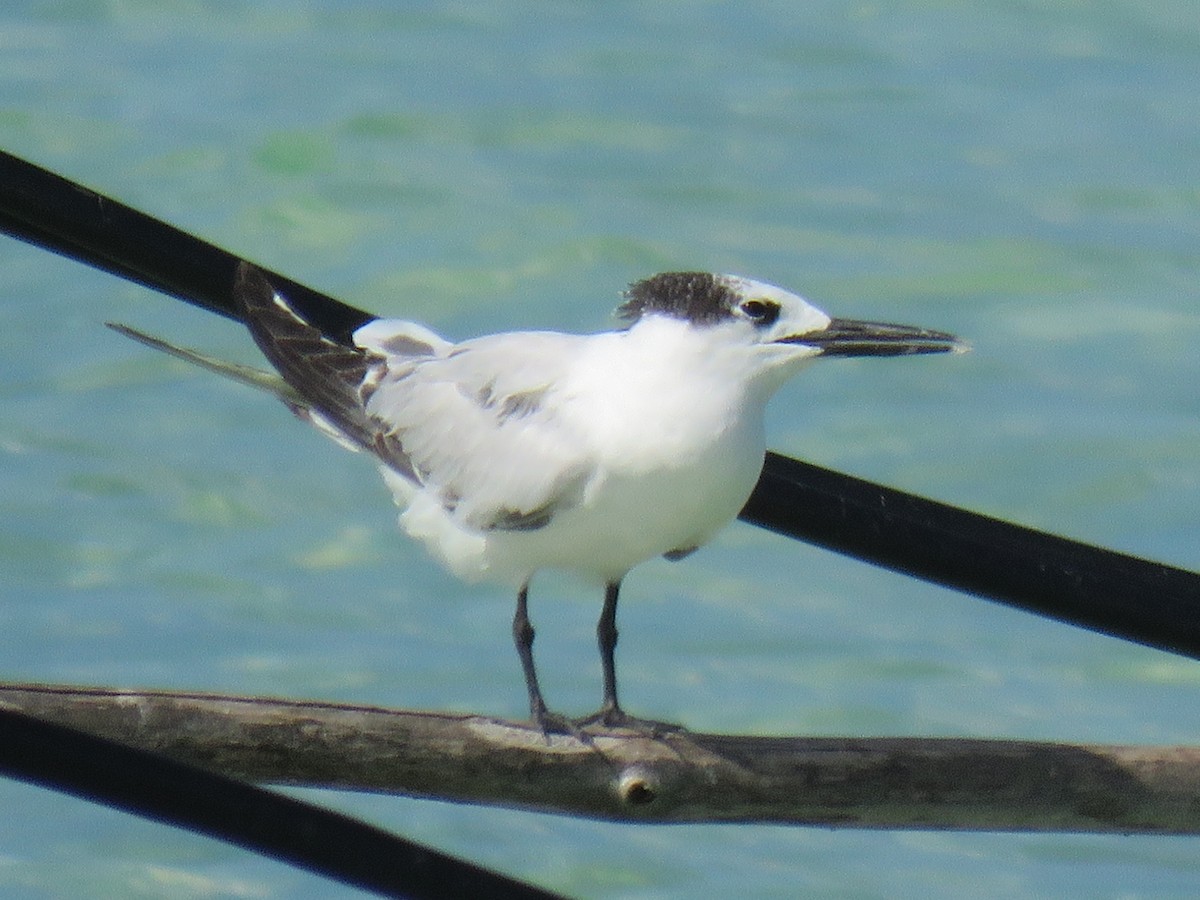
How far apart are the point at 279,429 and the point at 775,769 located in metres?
3.53

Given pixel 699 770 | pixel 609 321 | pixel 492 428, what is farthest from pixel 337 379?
pixel 609 321

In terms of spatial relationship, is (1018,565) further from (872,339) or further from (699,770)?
(699,770)

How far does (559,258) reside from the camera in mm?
6668

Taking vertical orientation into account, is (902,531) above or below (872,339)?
below

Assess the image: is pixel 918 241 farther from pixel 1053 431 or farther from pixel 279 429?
pixel 279 429

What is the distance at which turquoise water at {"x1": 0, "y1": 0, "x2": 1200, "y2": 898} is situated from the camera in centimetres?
487

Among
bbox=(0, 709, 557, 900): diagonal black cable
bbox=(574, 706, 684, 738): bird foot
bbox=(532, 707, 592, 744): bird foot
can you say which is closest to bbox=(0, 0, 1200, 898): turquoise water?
bbox=(574, 706, 684, 738): bird foot

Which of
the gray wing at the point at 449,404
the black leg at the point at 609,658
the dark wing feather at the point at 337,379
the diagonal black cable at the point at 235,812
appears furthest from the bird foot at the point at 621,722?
the diagonal black cable at the point at 235,812

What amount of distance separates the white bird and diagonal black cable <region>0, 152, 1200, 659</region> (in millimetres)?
83

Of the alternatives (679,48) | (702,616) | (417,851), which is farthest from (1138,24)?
(417,851)

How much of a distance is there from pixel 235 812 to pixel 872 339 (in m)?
1.04

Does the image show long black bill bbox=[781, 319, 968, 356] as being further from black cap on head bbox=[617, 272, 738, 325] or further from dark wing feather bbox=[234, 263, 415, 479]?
dark wing feather bbox=[234, 263, 415, 479]

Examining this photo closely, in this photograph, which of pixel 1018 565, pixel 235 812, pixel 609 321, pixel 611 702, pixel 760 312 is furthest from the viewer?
pixel 609 321

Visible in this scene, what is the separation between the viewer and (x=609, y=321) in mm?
6203
